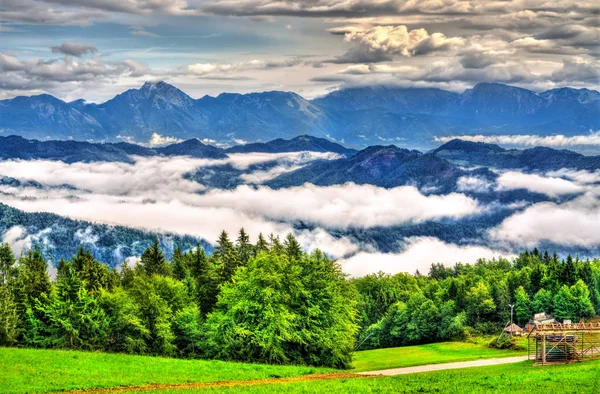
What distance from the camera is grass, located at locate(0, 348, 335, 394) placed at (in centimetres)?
5041

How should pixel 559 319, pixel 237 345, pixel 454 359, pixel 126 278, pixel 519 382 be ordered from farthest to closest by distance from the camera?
1. pixel 559 319
2. pixel 126 278
3. pixel 454 359
4. pixel 237 345
5. pixel 519 382

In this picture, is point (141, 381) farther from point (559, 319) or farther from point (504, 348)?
point (559, 319)

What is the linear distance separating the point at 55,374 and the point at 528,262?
516 feet

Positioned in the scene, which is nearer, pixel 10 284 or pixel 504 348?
pixel 10 284

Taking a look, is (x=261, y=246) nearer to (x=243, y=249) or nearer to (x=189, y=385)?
(x=243, y=249)

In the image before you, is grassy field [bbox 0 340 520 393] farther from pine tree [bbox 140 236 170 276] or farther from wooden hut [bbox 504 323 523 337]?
wooden hut [bbox 504 323 523 337]

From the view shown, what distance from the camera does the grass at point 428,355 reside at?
9381 cm

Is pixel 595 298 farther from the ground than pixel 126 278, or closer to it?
closer to it

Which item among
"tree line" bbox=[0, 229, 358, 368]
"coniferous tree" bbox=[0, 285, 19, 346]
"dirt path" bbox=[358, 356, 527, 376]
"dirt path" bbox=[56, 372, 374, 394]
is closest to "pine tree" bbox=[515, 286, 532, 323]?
"dirt path" bbox=[358, 356, 527, 376]

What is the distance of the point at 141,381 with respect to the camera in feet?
174

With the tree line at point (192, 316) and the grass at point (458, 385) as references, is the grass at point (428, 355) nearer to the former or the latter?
the tree line at point (192, 316)

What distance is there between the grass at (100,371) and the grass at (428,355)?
1014 inches

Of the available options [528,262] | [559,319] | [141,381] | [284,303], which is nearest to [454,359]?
[284,303]

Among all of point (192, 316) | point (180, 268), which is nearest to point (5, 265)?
point (180, 268)
